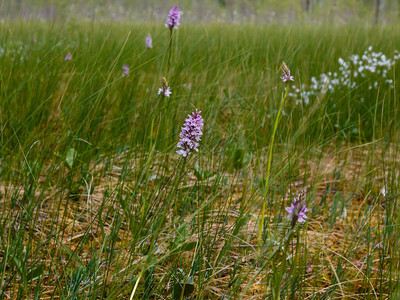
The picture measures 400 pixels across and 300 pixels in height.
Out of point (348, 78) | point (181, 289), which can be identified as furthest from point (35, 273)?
point (348, 78)

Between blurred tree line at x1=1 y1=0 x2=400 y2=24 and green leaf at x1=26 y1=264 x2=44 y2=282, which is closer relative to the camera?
green leaf at x1=26 y1=264 x2=44 y2=282

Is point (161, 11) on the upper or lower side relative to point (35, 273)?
upper

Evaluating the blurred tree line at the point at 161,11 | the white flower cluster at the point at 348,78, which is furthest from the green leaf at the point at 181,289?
the white flower cluster at the point at 348,78

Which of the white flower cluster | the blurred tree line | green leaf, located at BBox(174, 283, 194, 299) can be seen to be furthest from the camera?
the blurred tree line

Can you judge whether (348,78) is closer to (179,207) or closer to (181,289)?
(179,207)

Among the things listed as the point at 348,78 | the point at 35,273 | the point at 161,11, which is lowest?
the point at 35,273

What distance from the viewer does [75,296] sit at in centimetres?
103

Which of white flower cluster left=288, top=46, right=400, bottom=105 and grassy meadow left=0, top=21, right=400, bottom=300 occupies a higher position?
white flower cluster left=288, top=46, right=400, bottom=105

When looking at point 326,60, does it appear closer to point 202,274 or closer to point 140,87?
point 140,87

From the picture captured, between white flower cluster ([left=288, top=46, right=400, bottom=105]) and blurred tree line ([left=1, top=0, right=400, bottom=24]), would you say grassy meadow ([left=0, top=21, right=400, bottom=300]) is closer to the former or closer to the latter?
white flower cluster ([left=288, top=46, right=400, bottom=105])

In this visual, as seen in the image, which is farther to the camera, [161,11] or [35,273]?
[161,11]

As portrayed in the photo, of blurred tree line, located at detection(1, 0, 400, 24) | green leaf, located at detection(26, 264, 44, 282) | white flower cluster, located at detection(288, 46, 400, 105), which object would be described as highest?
blurred tree line, located at detection(1, 0, 400, 24)

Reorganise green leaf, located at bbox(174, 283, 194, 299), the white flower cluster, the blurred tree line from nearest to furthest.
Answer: green leaf, located at bbox(174, 283, 194, 299) → the white flower cluster → the blurred tree line

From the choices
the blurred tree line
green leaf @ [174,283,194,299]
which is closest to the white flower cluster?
the blurred tree line
